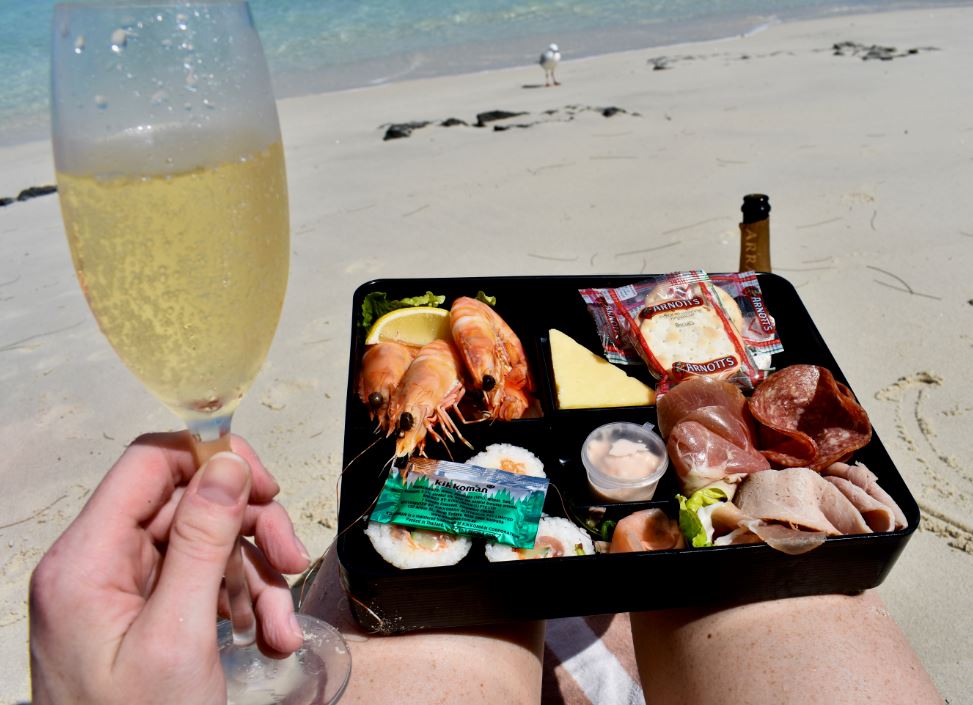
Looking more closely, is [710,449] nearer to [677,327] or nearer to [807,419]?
[807,419]

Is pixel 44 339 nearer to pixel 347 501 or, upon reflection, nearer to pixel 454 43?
pixel 347 501

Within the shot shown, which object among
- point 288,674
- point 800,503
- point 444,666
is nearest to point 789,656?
point 800,503

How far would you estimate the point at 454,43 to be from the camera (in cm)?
1273

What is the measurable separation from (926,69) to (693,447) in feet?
23.1

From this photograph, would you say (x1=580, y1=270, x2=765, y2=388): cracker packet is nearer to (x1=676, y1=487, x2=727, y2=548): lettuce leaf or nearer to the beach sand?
(x1=676, y1=487, x2=727, y2=548): lettuce leaf

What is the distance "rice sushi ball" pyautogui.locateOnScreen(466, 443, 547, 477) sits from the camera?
76.0 inches

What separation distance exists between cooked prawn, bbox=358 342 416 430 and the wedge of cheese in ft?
1.49

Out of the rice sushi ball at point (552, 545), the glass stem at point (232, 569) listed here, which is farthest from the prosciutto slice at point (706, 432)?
the glass stem at point (232, 569)

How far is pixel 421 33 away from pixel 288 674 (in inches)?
543

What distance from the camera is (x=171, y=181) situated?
3.14ft

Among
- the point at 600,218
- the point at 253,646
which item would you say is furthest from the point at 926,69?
the point at 253,646

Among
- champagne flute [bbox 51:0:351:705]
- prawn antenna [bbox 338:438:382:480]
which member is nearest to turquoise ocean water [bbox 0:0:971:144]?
prawn antenna [bbox 338:438:382:480]

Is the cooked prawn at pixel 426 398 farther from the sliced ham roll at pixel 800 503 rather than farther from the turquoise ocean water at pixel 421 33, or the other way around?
the turquoise ocean water at pixel 421 33

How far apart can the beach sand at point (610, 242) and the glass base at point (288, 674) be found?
1.20m
